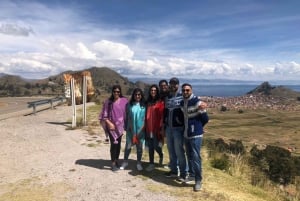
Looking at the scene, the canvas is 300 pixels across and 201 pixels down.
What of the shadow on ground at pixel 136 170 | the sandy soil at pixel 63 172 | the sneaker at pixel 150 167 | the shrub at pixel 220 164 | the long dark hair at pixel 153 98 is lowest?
the shrub at pixel 220 164

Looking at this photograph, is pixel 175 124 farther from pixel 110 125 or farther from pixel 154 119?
pixel 110 125

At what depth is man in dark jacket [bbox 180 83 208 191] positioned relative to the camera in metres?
7.09

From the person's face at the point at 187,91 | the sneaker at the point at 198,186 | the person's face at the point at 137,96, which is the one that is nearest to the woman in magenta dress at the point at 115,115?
the person's face at the point at 137,96

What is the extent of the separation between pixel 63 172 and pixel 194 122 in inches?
136

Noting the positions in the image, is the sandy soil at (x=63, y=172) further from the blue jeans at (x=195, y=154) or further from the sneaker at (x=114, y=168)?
the blue jeans at (x=195, y=154)

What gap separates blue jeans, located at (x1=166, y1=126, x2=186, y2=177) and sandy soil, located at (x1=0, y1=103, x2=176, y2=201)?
563mm

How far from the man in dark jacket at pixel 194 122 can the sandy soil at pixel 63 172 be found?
789 millimetres

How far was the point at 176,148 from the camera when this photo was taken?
7789mm

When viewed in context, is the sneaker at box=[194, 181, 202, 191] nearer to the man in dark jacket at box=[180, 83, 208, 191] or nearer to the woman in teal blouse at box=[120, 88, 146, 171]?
the man in dark jacket at box=[180, 83, 208, 191]

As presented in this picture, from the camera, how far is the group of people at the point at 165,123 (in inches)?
283

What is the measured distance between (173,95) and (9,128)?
11.1m

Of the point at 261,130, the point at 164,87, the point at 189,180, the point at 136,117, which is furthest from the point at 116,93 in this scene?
the point at 261,130

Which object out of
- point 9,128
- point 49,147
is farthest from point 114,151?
point 9,128

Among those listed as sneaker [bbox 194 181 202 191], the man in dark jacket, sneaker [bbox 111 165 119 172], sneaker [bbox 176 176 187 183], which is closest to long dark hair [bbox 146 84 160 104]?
the man in dark jacket
